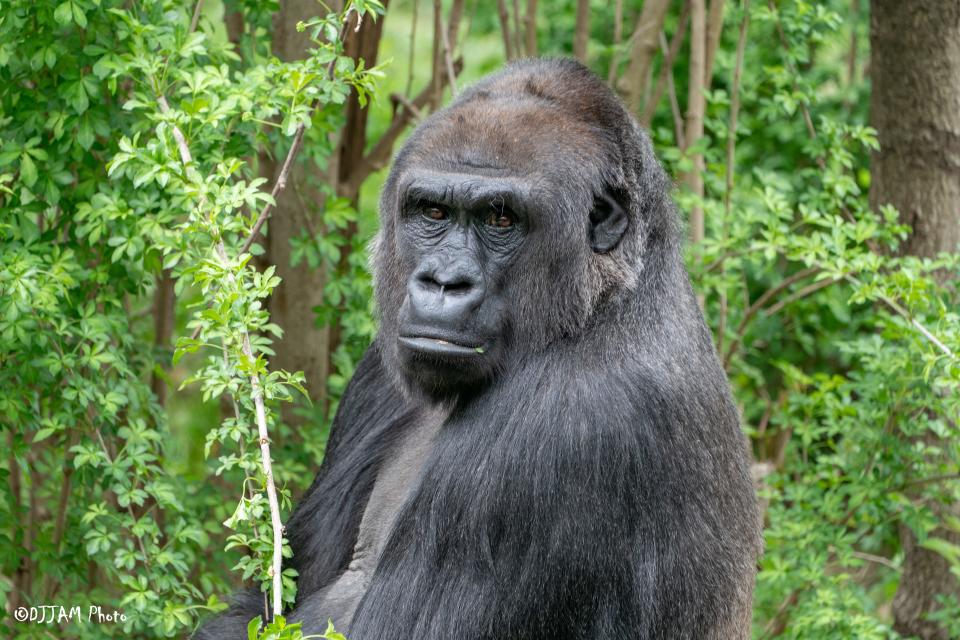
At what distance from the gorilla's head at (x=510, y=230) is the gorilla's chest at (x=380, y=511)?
37 cm

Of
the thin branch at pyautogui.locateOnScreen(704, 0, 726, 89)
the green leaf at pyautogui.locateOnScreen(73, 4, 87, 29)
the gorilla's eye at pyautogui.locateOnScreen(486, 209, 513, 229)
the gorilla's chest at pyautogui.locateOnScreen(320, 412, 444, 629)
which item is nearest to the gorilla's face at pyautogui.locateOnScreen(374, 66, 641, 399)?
the gorilla's eye at pyautogui.locateOnScreen(486, 209, 513, 229)

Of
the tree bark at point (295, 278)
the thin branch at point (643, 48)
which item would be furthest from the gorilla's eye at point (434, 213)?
the thin branch at point (643, 48)

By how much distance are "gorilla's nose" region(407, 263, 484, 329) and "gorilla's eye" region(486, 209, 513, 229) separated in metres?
0.18

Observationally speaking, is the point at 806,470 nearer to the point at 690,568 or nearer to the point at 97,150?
the point at 690,568

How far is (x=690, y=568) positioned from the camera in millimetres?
3811

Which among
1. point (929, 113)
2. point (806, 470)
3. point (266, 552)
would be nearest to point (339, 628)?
point (266, 552)

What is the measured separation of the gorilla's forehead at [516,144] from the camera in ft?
12.6

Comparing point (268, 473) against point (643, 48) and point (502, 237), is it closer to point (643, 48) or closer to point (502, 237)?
point (502, 237)

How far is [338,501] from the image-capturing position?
447 centimetres

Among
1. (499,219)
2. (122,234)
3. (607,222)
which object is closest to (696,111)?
(607,222)

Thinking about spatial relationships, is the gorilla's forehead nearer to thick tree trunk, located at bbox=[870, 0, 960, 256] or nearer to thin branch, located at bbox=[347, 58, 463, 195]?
thin branch, located at bbox=[347, 58, 463, 195]

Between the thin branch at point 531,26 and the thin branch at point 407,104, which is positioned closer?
the thin branch at point 407,104

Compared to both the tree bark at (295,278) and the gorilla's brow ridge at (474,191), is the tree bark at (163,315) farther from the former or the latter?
the gorilla's brow ridge at (474,191)

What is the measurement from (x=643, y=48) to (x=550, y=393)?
313cm
